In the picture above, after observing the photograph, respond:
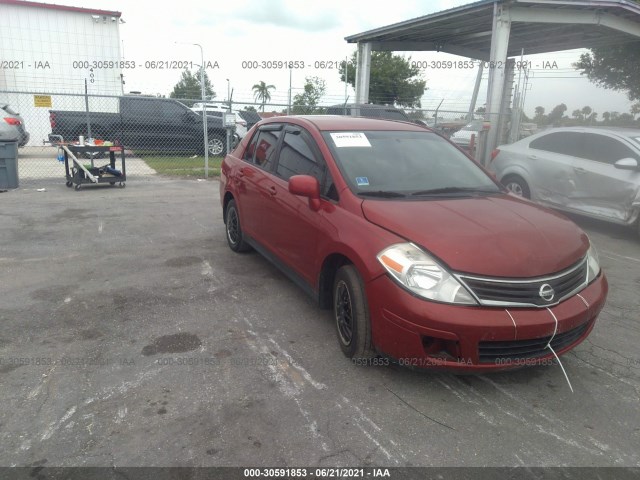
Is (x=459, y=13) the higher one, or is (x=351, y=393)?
(x=459, y=13)

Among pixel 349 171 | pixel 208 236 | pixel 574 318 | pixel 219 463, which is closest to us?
pixel 219 463

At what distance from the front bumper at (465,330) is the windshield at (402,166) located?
984 millimetres

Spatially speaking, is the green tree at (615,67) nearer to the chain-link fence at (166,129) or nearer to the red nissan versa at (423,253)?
the chain-link fence at (166,129)

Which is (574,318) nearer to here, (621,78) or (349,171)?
(349,171)

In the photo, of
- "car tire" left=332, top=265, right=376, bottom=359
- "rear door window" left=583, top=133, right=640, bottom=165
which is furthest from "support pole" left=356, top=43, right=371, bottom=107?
"car tire" left=332, top=265, right=376, bottom=359

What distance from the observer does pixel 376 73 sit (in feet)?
110

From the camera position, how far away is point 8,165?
30.2 feet

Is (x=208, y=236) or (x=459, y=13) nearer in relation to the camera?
(x=208, y=236)

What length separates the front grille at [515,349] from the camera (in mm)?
2717

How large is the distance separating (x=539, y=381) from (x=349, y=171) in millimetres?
1951

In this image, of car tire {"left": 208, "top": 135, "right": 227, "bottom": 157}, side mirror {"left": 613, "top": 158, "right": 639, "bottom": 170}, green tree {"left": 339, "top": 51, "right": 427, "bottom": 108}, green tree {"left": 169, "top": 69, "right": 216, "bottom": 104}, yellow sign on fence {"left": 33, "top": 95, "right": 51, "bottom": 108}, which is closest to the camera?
side mirror {"left": 613, "top": 158, "right": 639, "bottom": 170}

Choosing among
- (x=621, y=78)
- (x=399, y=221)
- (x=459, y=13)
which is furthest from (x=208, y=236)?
(x=621, y=78)

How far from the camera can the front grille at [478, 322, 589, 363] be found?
2717 millimetres

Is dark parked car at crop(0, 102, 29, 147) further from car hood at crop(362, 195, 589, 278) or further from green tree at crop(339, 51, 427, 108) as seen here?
green tree at crop(339, 51, 427, 108)
